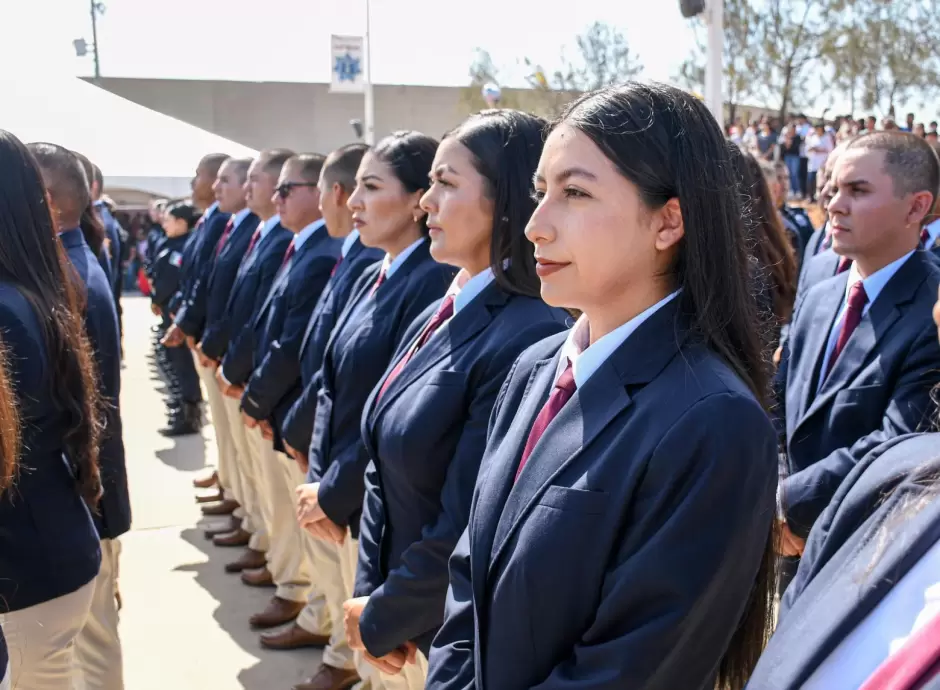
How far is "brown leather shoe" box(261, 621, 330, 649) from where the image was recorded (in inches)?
174

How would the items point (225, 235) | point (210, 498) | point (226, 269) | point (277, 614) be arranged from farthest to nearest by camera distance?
1. point (225, 235)
2. point (210, 498)
3. point (226, 269)
4. point (277, 614)

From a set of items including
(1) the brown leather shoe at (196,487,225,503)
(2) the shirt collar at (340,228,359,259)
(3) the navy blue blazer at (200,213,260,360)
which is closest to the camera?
(2) the shirt collar at (340,228,359,259)

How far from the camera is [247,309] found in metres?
5.54

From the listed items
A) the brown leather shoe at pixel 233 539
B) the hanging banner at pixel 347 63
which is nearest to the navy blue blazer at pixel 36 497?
the brown leather shoe at pixel 233 539

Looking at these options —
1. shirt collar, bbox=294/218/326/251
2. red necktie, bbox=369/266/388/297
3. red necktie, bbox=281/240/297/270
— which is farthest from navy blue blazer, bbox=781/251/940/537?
red necktie, bbox=281/240/297/270

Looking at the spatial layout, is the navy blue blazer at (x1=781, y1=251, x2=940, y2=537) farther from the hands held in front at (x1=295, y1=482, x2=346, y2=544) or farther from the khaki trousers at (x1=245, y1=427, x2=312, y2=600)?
the khaki trousers at (x1=245, y1=427, x2=312, y2=600)

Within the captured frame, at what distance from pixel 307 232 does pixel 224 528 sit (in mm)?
2171

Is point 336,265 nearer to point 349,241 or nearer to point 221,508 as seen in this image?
point 349,241

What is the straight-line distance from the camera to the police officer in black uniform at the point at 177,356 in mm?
8383

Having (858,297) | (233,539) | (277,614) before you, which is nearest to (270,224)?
(233,539)

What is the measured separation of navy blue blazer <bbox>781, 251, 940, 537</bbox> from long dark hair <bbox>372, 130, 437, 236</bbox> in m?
1.43

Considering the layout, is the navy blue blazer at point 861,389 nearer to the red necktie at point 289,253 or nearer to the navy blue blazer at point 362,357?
the navy blue blazer at point 362,357

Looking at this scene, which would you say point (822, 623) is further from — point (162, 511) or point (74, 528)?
point (162, 511)

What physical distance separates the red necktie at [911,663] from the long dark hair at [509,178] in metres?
1.54
